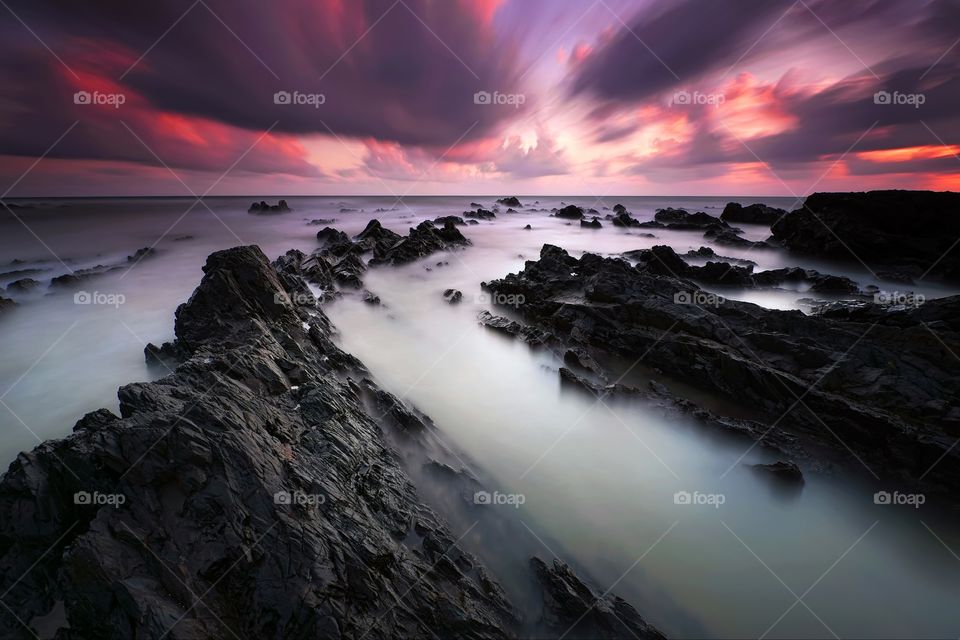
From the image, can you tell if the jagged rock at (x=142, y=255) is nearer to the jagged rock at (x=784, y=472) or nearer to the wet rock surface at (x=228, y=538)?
the wet rock surface at (x=228, y=538)

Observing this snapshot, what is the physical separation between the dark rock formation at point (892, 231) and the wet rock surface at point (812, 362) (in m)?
19.6

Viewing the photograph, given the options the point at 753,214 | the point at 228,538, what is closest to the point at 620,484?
the point at 228,538

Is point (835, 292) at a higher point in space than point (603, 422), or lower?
higher

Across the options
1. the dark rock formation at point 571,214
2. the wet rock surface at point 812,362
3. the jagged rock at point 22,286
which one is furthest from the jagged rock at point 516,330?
the dark rock formation at point 571,214

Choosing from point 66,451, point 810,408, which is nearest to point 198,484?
point 66,451

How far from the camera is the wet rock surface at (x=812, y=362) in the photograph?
7883 mm

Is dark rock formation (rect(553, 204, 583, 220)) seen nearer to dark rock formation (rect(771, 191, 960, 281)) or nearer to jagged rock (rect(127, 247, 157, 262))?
dark rock formation (rect(771, 191, 960, 281))

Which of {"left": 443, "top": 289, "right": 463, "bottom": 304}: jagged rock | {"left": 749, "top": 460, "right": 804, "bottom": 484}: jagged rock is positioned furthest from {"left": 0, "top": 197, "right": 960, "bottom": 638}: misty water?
{"left": 443, "top": 289, "right": 463, "bottom": 304}: jagged rock

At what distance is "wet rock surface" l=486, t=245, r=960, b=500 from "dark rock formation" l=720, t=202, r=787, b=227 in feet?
162

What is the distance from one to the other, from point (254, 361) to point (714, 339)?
12276 millimetres

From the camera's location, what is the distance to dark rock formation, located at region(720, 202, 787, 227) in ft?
168

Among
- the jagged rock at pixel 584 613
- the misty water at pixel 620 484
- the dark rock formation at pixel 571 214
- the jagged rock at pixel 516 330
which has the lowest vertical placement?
the jagged rock at pixel 584 613

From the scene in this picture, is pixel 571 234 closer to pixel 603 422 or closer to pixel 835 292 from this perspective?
pixel 835 292

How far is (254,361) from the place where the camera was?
6.82 metres
